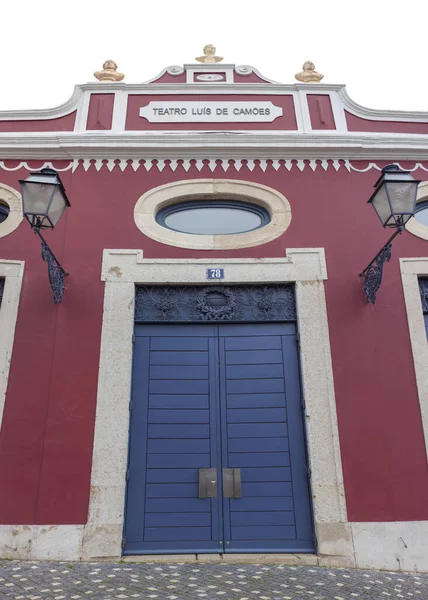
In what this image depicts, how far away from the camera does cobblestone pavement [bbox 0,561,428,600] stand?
381 centimetres

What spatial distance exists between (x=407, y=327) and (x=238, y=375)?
2139 mm

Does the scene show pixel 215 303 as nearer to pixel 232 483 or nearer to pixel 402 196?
pixel 232 483

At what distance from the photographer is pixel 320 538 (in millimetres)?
4930

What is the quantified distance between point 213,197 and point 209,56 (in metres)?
2.85

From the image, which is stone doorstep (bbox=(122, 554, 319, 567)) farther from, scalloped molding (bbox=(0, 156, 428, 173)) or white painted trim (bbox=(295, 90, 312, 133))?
white painted trim (bbox=(295, 90, 312, 133))

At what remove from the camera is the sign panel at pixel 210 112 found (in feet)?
23.1

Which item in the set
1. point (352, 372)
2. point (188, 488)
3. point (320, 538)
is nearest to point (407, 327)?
point (352, 372)

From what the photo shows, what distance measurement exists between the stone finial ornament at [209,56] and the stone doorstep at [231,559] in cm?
707

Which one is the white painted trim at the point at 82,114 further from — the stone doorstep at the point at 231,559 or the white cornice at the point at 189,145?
the stone doorstep at the point at 231,559

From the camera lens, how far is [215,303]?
19.6 feet

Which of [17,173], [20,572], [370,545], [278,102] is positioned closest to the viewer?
[20,572]

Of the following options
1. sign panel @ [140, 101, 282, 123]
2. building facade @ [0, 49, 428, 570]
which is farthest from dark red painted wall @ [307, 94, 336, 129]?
sign panel @ [140, 101, 282, 123]

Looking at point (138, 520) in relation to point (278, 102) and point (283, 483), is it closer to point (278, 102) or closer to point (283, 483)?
point (283, 483)

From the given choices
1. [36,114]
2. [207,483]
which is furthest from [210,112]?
[207,483]
